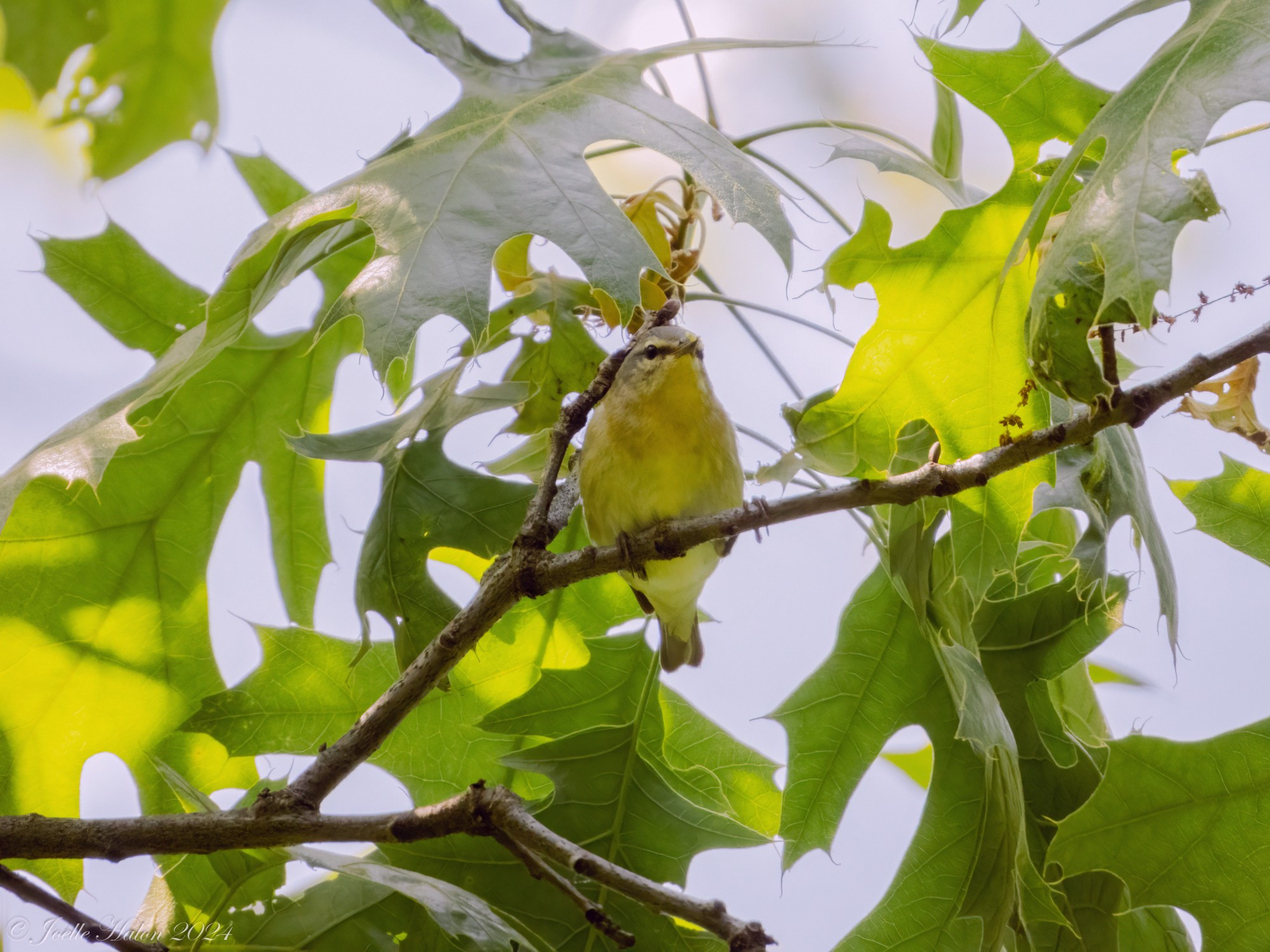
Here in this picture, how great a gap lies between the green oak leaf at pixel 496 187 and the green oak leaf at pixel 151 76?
1.28 feet

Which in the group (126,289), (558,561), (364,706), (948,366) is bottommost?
(364,706)

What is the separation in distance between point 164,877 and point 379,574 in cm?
65

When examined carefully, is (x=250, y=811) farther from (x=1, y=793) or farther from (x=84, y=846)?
(x=1, y=793)

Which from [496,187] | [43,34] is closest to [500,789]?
[496,187]

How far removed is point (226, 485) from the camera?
2002 millimetres

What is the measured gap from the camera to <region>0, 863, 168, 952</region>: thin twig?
1261 millimetres

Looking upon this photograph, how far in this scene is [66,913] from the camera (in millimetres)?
1278

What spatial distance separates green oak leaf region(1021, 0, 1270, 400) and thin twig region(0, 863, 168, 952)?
4.36 ft

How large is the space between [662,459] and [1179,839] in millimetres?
1099

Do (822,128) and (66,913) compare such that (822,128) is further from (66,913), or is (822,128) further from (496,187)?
(66,913)

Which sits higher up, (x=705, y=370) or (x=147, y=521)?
(x=705, y=370)

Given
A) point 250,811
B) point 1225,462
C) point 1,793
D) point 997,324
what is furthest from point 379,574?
point 1225,462

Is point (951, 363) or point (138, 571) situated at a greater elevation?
point (951, 363)

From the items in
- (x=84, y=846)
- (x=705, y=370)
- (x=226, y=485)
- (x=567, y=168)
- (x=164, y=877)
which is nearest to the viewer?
(x=84, y=846)
